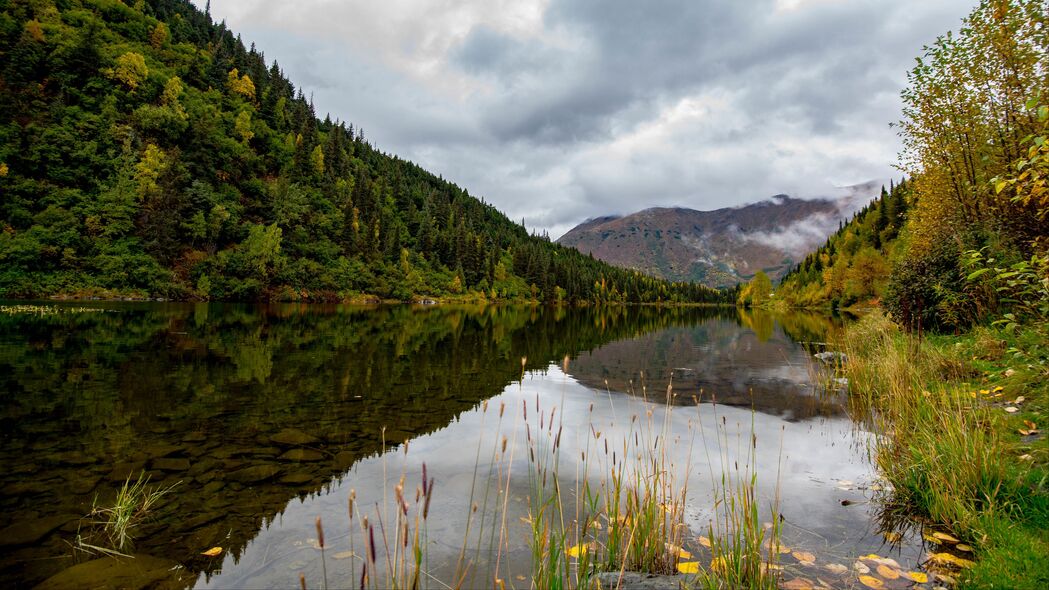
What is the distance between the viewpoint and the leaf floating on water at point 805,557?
500cm

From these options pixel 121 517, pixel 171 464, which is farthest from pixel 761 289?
pixel 121 517

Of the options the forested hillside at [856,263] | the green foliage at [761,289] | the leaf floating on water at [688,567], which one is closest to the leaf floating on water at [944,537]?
the leaf floating on water at [688,567]

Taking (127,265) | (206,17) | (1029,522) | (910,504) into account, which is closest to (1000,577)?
(1029,522)

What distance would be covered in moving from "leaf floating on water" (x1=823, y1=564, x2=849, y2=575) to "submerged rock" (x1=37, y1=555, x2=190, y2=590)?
6790 millimetres

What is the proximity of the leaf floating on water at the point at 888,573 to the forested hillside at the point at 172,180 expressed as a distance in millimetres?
83434

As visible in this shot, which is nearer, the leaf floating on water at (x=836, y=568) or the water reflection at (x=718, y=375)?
the leaf floating on water at (x=836, y=568)

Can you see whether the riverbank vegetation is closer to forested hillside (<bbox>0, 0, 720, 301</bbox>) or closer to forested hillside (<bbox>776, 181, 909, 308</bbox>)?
forested hillside (<bbox>776, 181, 909, 308</bbox>)

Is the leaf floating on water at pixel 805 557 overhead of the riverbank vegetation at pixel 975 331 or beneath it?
beneath

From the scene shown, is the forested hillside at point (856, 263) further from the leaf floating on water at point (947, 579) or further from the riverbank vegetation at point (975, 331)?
the leaf floating on water at point (947, 579)

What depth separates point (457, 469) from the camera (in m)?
8.17

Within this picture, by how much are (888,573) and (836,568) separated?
1.56ft

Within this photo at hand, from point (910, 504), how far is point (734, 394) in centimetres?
901

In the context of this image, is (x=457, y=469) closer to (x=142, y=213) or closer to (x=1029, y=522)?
(x=1029, y=522)

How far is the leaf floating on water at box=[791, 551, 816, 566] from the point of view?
500 centimetres
